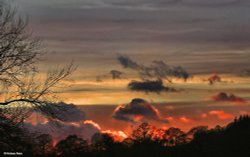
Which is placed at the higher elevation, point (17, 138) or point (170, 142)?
point (170, 142)

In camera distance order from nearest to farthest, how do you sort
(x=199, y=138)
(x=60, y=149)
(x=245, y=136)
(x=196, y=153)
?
(x=196, y=153), (x=245, y=136), (x=199, y=138), (x=60, y=149)

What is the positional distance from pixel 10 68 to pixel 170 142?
377 feet

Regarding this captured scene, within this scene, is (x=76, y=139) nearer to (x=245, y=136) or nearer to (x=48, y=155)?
(x=48, y=155)

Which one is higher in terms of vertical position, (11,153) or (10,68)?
(10,68)

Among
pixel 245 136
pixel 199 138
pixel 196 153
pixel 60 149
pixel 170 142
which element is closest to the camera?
pixel 196 153

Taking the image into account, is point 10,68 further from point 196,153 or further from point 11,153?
point 196,153

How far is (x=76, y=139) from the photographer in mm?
145750

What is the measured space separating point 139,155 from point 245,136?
818 inches

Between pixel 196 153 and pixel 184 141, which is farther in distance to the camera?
pixel 184 141

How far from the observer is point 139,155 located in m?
111

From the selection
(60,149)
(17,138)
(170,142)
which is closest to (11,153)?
(17,138)

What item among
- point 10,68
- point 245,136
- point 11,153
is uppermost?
point 245,136

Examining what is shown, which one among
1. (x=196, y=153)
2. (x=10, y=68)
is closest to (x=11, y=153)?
(x=10, y=68)

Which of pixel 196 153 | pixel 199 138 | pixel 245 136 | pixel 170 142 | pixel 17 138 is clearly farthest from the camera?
pixel 170 142
